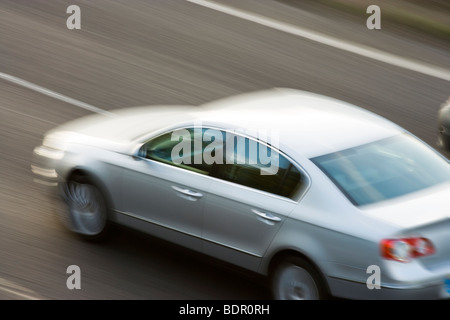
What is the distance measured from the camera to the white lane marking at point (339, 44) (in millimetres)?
14156

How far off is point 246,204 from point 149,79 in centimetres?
623

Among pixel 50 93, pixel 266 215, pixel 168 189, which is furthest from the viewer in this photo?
pixel 50 93

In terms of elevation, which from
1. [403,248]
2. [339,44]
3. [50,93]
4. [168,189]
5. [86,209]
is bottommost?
[403,248]

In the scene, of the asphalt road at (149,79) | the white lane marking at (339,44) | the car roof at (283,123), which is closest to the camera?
the car roof at (283,123)

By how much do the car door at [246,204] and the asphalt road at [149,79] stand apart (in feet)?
1.40

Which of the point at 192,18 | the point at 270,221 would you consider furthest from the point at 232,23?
the point at 270,221

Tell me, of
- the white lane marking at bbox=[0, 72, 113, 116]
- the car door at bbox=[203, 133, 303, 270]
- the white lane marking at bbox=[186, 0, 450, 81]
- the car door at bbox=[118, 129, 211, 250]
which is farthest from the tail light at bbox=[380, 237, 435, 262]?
the white lane marking at bbox=[186, 0, 450, 81]

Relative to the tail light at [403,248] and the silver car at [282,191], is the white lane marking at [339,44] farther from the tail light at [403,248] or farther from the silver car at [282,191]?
the tail light at [403,248]

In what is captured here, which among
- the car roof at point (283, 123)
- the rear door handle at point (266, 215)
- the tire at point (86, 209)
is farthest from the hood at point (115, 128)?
the rear door handle at point (266, 215)

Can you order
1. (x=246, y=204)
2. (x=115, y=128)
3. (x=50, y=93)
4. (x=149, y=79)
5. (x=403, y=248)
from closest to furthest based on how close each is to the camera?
(x=403, y=248) → (x=246, y=204) → (x=115, y=128) → (x=50, y=93) → (x=149, y=79)

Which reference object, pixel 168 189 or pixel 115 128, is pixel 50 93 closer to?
pixel 115 128

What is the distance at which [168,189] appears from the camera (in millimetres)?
8031

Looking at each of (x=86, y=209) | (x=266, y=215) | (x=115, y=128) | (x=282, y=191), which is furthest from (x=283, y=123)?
(x=86, y=209)

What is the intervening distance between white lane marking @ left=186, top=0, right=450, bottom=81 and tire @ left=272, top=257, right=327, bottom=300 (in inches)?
295
